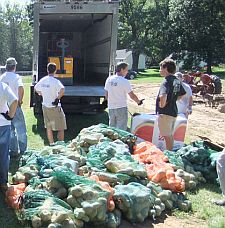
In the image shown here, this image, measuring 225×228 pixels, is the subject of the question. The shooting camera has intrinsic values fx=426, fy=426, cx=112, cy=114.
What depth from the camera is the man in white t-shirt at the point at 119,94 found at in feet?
26.9

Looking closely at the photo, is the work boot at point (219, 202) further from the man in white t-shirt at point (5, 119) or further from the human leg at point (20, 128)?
the human leg at point (20, 128)

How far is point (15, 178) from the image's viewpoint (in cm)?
559

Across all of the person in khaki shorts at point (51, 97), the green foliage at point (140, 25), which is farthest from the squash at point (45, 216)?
the green foliage at point (140, 25)

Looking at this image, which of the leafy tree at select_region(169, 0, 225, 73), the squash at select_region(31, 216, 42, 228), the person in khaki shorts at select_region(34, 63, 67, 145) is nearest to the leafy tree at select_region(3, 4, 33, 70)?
the leafy tree at select_region(169, 0, 225, 73)

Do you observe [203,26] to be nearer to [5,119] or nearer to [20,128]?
[20,128]

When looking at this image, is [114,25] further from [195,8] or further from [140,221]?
[195,8]

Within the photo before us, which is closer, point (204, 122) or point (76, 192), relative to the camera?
point (76, 192)

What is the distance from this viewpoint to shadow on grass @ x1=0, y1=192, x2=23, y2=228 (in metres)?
4.77

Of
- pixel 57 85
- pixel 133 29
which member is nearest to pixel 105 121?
pixel 57 85

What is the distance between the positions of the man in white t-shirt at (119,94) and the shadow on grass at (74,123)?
1872 millimetres

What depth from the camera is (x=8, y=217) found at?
16.3 ft

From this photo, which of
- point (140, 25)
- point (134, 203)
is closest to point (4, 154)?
point (134, 203)

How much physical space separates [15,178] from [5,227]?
0.96 metres

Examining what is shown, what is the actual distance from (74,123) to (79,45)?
17.2ft
